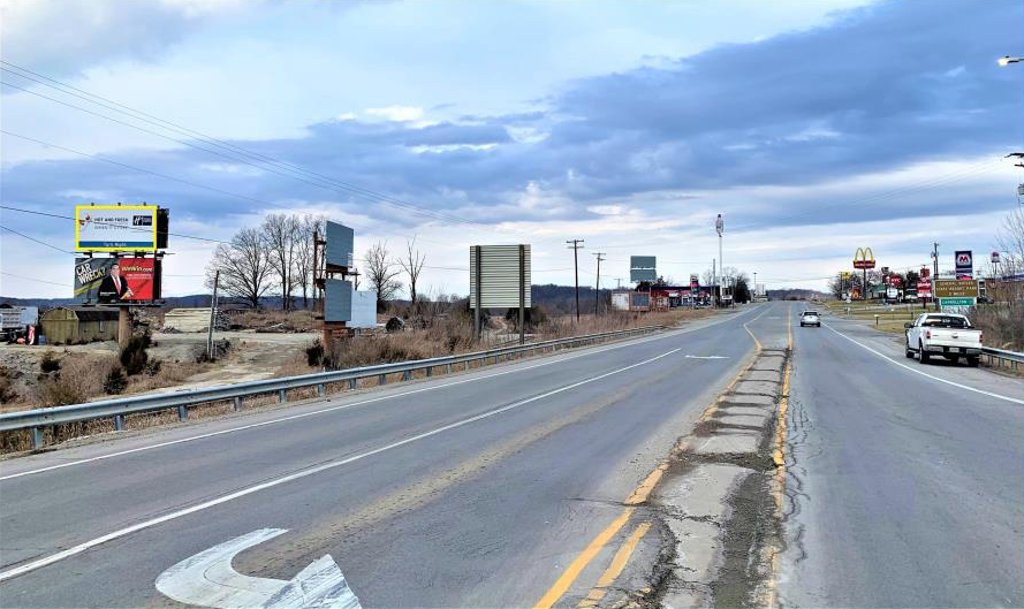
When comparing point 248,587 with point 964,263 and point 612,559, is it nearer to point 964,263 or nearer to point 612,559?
point 612,559

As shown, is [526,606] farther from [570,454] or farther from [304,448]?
[304,448]

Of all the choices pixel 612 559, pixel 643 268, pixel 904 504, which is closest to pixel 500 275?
pixel 904 504

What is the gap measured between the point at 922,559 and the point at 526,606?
3239 millimetres

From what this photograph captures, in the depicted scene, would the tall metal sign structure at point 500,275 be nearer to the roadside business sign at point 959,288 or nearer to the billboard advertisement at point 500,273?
the billboard advertisement at point 500,273

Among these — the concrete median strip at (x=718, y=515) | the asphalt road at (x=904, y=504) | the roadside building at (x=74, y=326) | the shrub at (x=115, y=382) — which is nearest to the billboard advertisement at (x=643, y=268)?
the roadside building at (x=74, y=326)

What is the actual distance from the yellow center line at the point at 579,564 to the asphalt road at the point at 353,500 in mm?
77

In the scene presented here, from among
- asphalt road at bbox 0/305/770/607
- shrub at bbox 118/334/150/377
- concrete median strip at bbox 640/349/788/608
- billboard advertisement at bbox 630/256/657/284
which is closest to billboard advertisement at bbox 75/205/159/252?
shrub at bbox 118/334/150/377

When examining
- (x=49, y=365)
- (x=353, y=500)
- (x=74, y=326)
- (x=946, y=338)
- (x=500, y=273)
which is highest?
(x=500, y=273)

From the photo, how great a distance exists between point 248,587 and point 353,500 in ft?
8.28

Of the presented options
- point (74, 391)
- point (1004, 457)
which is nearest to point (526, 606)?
point (1004, 457)

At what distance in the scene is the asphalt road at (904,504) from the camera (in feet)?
17.3

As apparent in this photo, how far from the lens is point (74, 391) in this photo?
19422mm

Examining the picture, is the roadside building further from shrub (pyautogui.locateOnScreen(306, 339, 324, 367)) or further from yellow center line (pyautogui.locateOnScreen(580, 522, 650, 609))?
yellow center line (pyautogui.locateOnScreen(580, 522, 650, 609))

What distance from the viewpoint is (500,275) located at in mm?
44844
